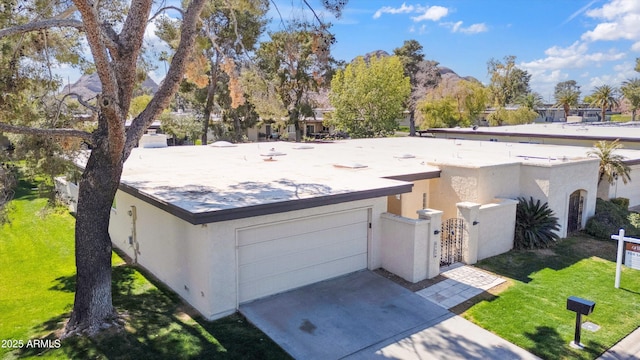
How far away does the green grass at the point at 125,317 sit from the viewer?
8.09m

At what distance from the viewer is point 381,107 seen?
41.8 metres

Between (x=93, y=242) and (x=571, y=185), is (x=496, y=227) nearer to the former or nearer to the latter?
(x=571, y=185)

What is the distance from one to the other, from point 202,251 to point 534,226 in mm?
10834

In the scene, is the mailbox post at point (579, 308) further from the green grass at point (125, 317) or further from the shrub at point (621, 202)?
the shrub at point (621, 202)

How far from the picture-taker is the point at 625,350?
335 inches

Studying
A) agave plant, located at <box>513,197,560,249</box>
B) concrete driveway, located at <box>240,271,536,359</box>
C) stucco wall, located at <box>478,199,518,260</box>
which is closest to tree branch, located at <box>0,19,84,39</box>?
concrete driveway, located at <box>240,271,536,359</box>

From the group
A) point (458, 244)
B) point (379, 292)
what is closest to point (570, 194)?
point (458, 244)

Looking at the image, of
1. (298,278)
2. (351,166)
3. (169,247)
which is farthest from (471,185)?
(169,247)

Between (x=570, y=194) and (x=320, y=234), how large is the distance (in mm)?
10345

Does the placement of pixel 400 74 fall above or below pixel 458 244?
above

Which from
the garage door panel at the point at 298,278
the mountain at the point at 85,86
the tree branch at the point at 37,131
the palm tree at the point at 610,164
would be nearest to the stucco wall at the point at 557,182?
the palm tree at the point at 610,164

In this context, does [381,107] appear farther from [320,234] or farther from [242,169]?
[320,234]

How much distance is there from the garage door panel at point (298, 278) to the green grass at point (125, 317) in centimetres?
72

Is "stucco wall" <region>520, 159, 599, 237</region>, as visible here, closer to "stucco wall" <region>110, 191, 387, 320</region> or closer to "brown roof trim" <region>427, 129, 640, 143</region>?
"stucco wall" <region>110, 191, 387, 320</region>
